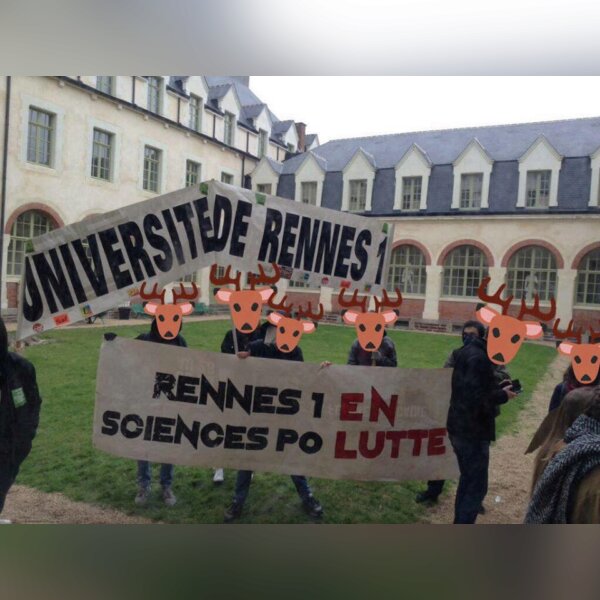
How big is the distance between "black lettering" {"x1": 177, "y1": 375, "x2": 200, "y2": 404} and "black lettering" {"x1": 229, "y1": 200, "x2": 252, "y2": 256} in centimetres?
79

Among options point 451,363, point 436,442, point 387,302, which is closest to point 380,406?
point 436,442

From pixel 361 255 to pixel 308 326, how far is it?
1.81 feet

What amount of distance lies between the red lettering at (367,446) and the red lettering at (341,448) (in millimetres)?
57

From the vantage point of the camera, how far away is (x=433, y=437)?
10.1ft

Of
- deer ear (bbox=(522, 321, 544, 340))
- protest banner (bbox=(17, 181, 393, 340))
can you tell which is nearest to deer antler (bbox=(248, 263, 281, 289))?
protest banner (bbox=(17, 181, 393, 340))

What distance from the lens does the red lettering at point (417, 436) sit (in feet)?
10.1

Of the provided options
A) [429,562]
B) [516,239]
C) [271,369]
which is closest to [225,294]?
[271,369]

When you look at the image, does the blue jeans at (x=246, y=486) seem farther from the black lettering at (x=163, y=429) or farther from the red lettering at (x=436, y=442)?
the red lettering at (x=436, y=442)

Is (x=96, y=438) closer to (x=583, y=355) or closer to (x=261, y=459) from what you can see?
(x=261, y=459)

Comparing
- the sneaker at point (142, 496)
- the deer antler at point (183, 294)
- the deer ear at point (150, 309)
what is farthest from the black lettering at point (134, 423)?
the deer antler at point (183, 294)

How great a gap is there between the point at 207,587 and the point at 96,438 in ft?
3.51

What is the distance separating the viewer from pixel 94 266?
297 centimetres

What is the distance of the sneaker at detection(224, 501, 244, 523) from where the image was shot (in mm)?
3014

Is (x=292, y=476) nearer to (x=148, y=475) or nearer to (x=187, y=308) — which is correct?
(x=148, y=475)
